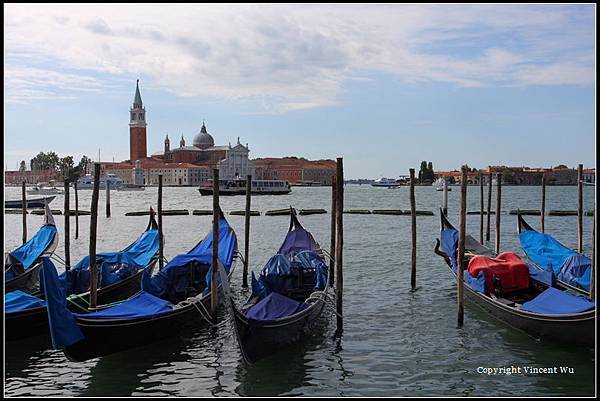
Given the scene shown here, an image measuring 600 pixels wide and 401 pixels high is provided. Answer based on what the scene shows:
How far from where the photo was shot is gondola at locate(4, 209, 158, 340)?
5816 millimetres

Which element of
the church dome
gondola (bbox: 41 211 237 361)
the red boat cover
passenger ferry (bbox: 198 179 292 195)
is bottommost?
gondola (bbox: 41 211 237 361)

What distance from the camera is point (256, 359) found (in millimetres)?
5305

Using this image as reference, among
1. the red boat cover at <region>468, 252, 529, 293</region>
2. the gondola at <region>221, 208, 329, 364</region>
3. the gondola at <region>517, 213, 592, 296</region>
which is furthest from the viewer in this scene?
the gondola at <region>517, 213, 592, 296</region>

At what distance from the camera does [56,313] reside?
4797 millimetres

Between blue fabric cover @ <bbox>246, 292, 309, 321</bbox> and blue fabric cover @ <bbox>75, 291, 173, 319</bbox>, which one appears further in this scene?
blue fabric cover @ <bbox>246, 292, 309, 321</bbox>

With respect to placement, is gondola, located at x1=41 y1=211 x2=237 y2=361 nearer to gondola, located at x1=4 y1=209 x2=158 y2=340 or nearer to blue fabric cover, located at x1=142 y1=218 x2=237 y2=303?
blue fabric cover, located at x1=142 y1=218 x2=237 y2=303

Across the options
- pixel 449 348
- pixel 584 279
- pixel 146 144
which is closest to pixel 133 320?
pixel 449 348

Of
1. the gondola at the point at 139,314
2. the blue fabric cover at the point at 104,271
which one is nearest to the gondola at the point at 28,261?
the blue fabric cover at the point at 104,271

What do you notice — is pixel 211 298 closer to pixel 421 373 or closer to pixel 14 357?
pixel 14 357

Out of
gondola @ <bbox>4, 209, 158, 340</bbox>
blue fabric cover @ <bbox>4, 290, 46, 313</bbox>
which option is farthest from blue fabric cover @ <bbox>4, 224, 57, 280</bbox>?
blue fabric cover @ <bbox>4, 290, 46, 313</bbox>

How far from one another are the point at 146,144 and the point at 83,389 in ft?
295

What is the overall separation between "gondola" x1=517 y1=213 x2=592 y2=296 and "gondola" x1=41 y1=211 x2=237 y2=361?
4.01 metres

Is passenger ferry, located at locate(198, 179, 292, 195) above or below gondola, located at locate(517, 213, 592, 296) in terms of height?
above

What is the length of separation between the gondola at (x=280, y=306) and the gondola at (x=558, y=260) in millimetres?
2719
